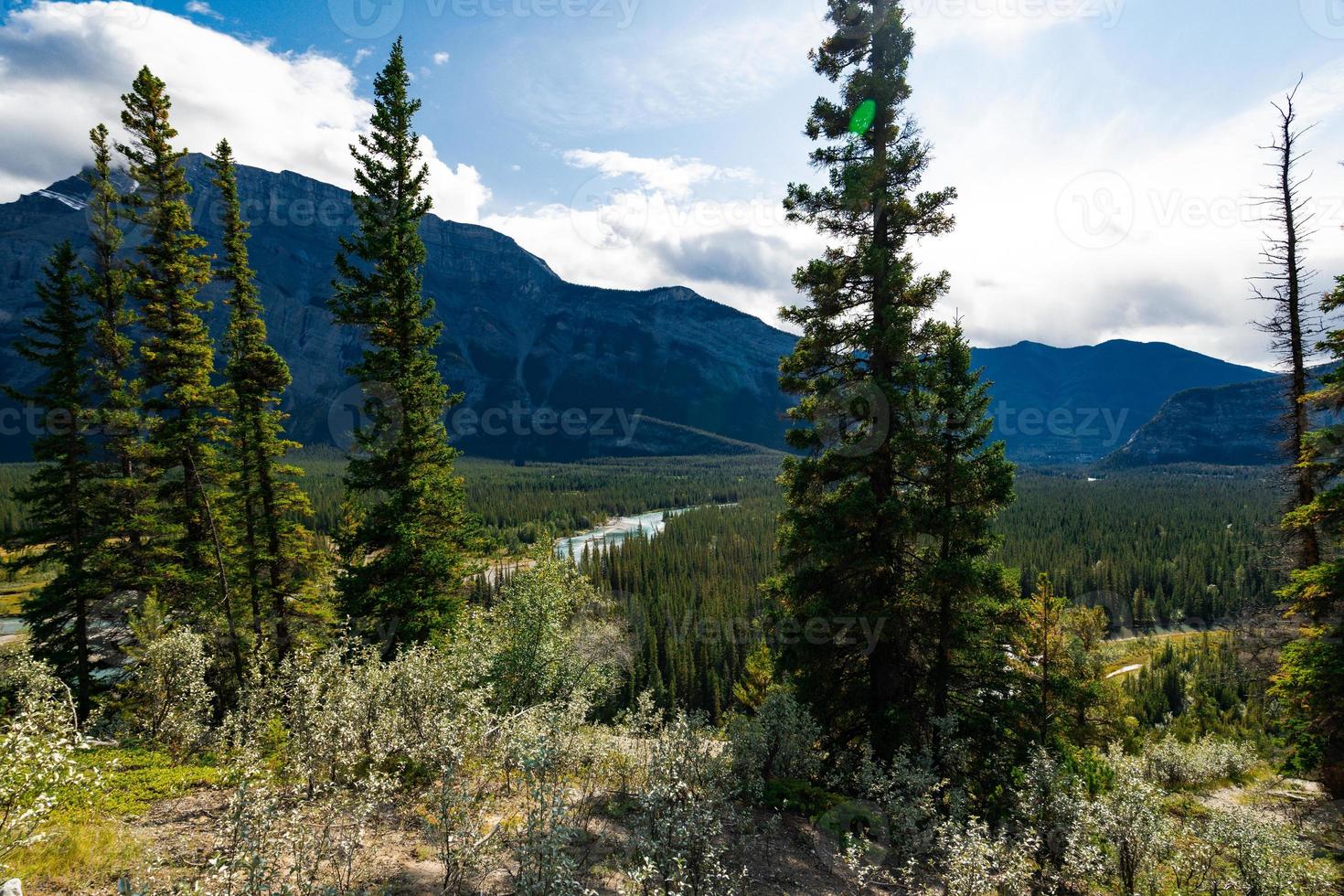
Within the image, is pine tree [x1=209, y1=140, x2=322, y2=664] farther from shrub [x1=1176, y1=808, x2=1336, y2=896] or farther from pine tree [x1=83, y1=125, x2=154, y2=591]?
shrub [x1=1176, y1=808, x2=1336, y2=896]

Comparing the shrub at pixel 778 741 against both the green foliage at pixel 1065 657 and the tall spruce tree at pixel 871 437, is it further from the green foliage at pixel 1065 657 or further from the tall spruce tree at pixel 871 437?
the green foliage at pixel 1065 657

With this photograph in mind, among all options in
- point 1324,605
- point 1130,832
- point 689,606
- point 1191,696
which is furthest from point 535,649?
point 1191,696

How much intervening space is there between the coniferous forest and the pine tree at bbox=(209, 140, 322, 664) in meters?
0.14

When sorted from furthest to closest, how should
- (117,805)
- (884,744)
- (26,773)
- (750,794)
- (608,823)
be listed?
(884,744) → (750,794) → (608,823) → (117,805) → (26,773)

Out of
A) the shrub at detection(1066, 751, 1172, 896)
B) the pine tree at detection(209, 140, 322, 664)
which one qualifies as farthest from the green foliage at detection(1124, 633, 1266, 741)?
the pine tree at detection(209, 140, 322, 664)

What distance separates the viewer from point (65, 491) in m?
19.8

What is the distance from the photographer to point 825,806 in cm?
1244

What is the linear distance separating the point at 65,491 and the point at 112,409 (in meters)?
3.28

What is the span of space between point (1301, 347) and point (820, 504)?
52.2 ft

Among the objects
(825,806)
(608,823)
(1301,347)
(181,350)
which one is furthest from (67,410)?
(1301,347)

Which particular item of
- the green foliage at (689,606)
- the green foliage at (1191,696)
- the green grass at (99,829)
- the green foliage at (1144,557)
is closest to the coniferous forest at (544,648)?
the green grass at (99,829)

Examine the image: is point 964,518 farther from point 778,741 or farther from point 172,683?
point 172,683

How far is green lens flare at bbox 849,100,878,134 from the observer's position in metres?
14.7

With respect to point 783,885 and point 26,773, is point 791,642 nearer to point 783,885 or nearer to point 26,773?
point 783,885
